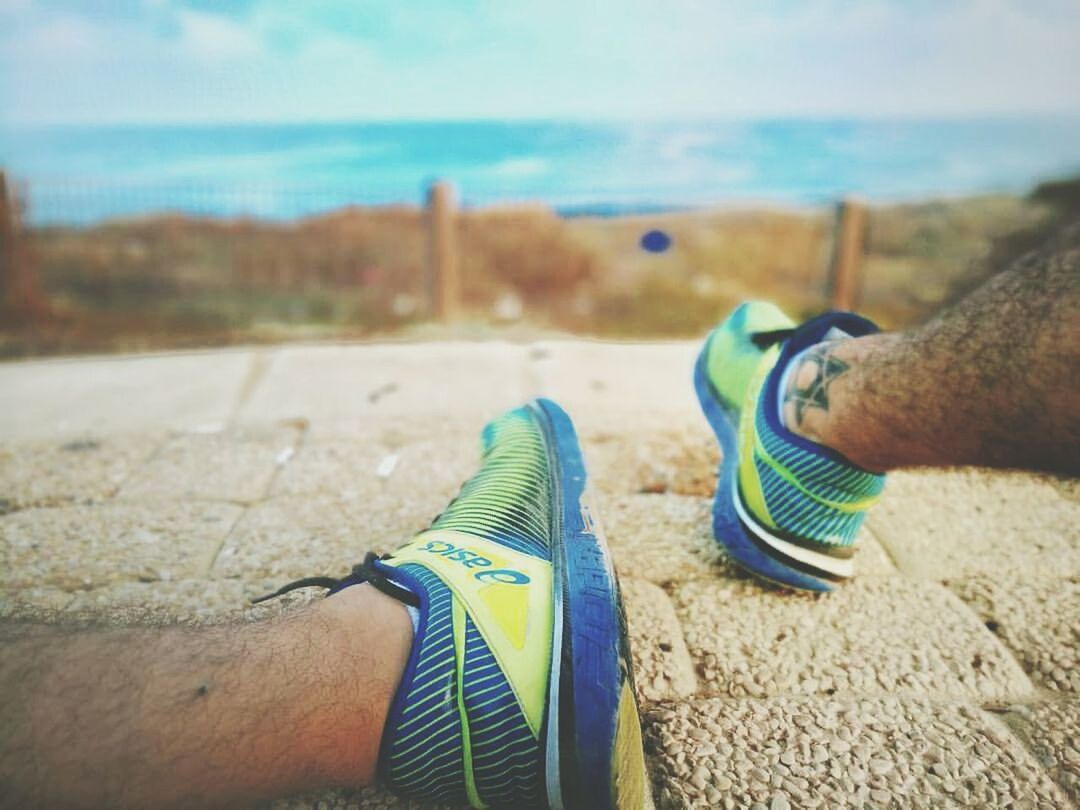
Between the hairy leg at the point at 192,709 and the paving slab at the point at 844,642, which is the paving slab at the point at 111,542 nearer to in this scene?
the hairy leg at the point at 192,709

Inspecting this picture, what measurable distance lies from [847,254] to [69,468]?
6075 mm

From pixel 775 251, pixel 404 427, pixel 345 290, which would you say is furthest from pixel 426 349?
pixel 775 251

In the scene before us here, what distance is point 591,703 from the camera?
0.61 m

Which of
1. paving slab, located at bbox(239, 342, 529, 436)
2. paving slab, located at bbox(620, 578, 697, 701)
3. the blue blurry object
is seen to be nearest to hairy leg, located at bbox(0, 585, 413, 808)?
paving slab, located at bbox(620, 578, 697, 701)

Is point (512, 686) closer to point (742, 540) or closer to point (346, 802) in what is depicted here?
point (346, 802)

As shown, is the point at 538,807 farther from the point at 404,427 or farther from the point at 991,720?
the point at 404,427

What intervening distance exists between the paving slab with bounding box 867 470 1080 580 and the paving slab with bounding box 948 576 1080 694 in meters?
0.04

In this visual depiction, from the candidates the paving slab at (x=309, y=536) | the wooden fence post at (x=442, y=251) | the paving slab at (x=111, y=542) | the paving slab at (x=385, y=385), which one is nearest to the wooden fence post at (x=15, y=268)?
the wooden fence post at (x=442, y=251)

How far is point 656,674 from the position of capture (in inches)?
34.5

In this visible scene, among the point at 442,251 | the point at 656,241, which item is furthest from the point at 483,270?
the point at 442,251

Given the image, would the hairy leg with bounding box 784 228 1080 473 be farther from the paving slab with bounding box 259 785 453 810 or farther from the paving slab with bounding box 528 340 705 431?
the paving slab with bounding box 528 340 705 431

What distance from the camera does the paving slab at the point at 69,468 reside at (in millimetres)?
1387

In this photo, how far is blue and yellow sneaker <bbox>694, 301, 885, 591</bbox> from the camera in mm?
973

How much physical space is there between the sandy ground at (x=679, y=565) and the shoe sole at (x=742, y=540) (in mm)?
32
